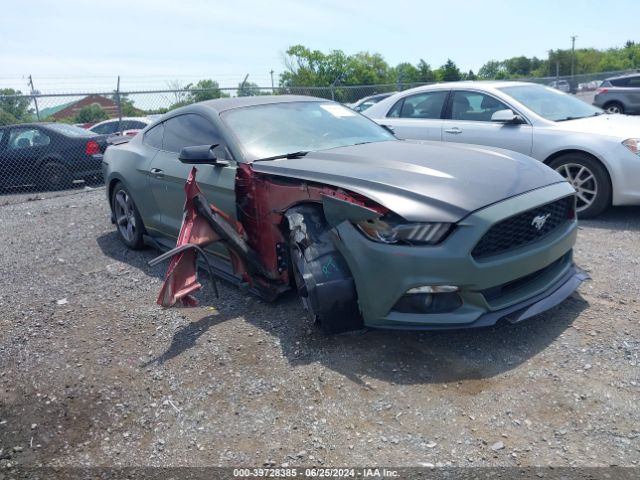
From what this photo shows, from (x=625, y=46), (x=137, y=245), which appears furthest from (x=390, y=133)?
(x=625, y=46)

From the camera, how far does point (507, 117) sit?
651 centimetres

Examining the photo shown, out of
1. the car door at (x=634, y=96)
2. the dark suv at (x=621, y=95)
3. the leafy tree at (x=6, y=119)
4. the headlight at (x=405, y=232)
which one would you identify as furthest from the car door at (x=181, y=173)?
the car door at (x=634, y=96)

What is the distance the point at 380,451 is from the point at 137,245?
13.4ft

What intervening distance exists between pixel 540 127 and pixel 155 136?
13.8 feet

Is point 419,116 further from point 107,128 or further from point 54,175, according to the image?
point 107,128

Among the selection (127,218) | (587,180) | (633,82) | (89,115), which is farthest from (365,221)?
(89,115)

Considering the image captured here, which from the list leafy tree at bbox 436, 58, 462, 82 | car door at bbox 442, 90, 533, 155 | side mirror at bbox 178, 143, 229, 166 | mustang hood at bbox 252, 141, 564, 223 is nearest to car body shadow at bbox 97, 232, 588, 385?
mustang hood at bbox 252, 141, 564, 223

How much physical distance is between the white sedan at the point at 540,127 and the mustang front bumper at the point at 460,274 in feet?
9.41

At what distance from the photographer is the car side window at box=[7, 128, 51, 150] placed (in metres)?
10.6

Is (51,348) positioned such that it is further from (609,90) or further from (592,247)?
(609,90)

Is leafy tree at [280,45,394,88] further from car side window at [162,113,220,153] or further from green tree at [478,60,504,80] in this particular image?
car side window at [162,113,220,153]

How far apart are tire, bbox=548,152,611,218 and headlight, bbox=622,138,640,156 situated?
0.30 metres

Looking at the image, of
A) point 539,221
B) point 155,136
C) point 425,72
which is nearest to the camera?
point 539,221

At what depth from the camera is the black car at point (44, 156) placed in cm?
1059
